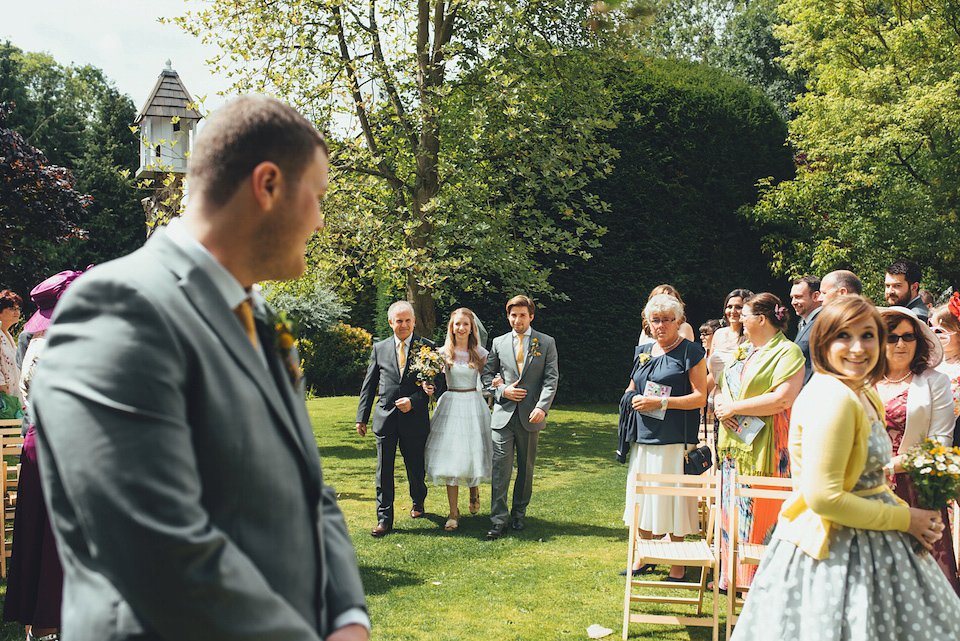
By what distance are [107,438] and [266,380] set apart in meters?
0.32

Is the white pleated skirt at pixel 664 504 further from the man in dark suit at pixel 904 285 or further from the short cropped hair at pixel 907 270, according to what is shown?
the short cropped hair at pixel 907 270

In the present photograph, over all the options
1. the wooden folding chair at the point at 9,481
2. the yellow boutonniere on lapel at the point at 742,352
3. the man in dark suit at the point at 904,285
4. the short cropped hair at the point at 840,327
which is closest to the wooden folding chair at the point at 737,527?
the yellow boutonniere on lapel at the point at 742,352

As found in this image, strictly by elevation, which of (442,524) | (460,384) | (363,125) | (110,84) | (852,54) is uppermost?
(110,84)

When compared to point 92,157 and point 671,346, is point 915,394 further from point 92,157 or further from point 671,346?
point 92,157

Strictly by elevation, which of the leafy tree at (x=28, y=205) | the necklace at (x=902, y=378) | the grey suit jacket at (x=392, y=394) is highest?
the leafy tree at (x=28, y=205)

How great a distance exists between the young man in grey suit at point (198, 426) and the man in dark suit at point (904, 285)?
22.8 ft

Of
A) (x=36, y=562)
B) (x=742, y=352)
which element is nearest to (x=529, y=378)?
(x=742, y=352)

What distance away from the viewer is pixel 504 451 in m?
8.27

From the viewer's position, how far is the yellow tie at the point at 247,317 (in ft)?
5.27

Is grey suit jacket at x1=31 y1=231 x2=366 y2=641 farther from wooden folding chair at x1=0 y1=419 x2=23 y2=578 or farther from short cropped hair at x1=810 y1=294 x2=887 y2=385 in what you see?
wooden folding chair at x1=0 y1=419 x2=23 y2=578

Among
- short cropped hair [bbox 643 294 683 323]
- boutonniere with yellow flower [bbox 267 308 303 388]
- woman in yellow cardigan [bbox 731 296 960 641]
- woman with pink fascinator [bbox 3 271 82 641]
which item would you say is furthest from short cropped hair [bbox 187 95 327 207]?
short cropped hair [bbox 643 294 683 323]

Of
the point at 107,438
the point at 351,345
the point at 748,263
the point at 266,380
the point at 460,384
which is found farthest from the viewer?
the point at 351,345

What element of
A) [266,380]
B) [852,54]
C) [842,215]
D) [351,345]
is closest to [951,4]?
[852,54]

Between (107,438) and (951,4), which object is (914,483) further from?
(951,4)
